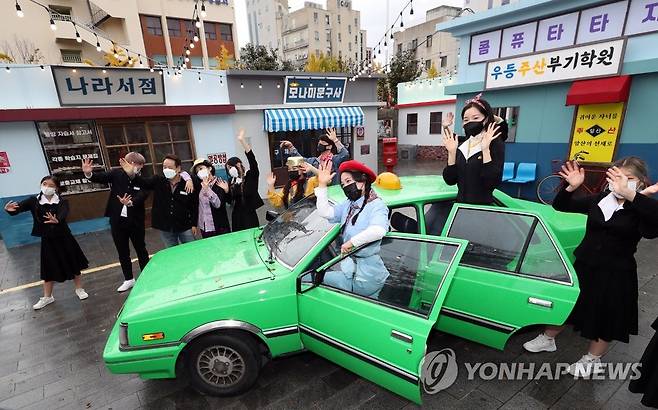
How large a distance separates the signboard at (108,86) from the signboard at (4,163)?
1.61 m

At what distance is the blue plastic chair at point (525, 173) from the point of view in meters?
8.43

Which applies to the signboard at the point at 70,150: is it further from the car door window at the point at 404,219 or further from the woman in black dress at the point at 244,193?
the car door window at the point at 404,219

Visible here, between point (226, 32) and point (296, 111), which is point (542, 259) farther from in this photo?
point (226, 32)

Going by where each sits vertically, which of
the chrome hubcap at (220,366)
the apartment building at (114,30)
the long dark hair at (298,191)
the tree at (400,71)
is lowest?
the chrome hubcap at (220,366)

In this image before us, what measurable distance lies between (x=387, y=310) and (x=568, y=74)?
8.08m

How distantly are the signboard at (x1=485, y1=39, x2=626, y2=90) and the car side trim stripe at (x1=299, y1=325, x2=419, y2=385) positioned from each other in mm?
8120

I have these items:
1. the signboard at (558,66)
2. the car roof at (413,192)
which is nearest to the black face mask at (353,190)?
the car roof at (413,192)

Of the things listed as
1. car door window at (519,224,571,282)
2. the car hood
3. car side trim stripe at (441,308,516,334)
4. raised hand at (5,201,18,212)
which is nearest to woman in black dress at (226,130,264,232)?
the car hood

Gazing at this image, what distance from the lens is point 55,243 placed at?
4.24 metres

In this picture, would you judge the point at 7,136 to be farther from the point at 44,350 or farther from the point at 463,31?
the point at 463,31

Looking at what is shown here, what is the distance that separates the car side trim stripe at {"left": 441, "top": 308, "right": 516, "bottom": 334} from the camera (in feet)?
8.58

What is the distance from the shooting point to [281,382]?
9.35ft

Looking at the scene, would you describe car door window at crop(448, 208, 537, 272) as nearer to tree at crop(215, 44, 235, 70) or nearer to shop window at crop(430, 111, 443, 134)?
shop window at crop(430, 111, 443, 134)

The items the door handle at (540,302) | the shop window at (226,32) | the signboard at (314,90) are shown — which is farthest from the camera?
the shop window at (226,32)
